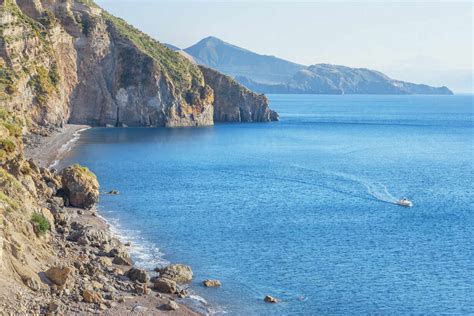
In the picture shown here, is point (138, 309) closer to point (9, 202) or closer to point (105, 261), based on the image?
point (105, 261)

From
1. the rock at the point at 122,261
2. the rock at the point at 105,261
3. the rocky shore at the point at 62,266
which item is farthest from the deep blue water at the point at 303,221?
the rock at the point at 105,261

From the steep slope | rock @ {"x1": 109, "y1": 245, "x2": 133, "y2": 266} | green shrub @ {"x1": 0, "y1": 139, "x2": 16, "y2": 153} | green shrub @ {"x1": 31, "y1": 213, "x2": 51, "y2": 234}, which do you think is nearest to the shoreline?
rock @ {"x1": 109, "y1": 245, "x2": 133, "y2": 266}

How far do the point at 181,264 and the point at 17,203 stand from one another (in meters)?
14.5

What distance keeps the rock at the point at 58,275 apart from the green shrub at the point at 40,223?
27.7 feet

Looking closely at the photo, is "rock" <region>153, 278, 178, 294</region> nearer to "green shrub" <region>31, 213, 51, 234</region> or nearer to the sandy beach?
"green shrub" <region>31, 213, 51, 234</region>

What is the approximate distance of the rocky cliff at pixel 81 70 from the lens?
5925 inches

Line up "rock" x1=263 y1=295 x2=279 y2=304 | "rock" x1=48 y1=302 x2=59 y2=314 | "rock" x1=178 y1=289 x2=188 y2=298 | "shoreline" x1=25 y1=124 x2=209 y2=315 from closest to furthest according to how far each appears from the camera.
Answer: "rock" x1=48 y1=302 x2=59 y2=314 → "shoreline" x1=25 y1=124 x2=209 y2=315 → "rock" x1=263 y1=295 x2=279 y2=304 → "rock" x1=178 y1=289 x2=188 y2=298

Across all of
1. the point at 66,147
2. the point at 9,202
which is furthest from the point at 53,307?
the point at 66,147

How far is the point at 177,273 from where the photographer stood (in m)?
56.2

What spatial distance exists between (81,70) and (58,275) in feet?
469

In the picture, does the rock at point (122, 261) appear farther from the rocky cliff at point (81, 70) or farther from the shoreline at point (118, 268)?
the rocky cliff at point (81, 70)

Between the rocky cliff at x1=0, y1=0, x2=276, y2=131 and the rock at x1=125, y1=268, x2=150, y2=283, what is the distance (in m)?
96.1

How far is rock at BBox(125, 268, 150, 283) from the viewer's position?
53.7 meters

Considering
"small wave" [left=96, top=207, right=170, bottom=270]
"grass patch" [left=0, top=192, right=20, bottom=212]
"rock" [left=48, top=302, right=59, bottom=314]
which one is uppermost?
"grass patch" [left=0, top=192, right=20, bottom=212]
